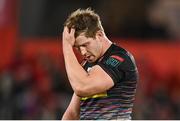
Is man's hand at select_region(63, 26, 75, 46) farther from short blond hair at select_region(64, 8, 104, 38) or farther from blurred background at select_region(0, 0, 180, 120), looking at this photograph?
blurred background at select_region(0, 0, 180, 120)

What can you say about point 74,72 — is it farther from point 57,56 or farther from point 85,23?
point 57,56

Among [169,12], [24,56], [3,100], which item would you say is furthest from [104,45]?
[169,12]

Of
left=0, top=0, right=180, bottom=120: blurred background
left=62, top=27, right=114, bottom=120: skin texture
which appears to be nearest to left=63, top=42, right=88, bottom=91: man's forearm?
left=62, top=27, right=114, bottom=120: skin texture

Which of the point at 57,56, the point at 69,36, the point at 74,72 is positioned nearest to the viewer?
the point at 74,72

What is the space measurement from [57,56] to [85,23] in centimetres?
742

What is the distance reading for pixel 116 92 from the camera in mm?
6352

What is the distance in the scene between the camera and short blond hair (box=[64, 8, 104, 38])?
249 inches

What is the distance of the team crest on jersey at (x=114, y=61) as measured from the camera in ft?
20.7

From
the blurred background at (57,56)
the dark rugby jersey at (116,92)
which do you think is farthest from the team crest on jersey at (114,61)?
the blurred background at (57,56)

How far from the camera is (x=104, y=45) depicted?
6.41 m

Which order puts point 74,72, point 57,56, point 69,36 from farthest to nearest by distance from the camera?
1. point 57,56
2. point 69,36
3. point 74,72

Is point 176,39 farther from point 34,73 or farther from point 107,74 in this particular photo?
point 107,74

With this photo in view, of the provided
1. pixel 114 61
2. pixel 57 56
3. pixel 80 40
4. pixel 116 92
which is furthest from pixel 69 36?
pixel 57 56

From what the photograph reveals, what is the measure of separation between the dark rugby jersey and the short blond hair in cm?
21
